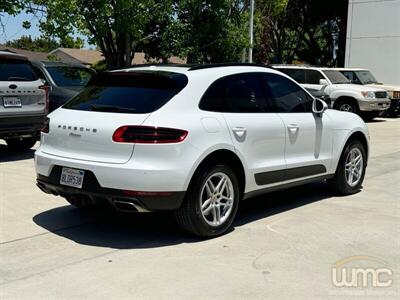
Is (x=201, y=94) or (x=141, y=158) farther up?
(x=201, y=94)

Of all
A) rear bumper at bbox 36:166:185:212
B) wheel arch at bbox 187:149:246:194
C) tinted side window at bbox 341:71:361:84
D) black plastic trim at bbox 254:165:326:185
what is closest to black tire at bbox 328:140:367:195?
black plastic trim at bbox 254:165:326:185

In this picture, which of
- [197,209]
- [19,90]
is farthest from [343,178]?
[19,90]

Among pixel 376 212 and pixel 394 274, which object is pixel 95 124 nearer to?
pixel 394 274

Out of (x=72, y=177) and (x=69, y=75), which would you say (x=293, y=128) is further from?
(x=69, y=75)

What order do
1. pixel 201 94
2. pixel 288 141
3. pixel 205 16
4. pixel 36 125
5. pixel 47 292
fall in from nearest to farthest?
1. pixel 47 292
2. pixel 201 94
3. pixel 288 141
4. pixel 36 125
5. pixel 205 16

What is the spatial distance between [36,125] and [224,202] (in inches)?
212

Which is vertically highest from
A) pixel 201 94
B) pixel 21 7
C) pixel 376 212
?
pixel 21 7

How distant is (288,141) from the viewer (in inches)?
245

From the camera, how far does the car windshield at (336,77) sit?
19.3 meters

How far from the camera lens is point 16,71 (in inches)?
381

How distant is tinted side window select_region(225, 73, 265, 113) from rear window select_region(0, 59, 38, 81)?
5.08 m

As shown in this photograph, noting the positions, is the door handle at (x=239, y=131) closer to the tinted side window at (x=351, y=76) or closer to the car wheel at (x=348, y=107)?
the car wheel at (x=348, y=107)

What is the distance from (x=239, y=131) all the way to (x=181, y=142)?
0.82 meters

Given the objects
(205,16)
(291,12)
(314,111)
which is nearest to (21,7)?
(205,16)
